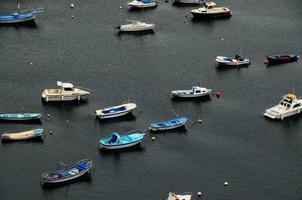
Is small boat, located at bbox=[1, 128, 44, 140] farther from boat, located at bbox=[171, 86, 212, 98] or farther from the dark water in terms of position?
boat, located at bbox=[171, 86, 212, 98]

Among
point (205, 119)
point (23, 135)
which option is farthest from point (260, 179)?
point (23, 135)

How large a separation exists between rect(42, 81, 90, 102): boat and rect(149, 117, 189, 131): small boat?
21464 mm

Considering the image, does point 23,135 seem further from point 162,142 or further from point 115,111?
point 162,142

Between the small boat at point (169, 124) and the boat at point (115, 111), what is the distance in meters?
8.16

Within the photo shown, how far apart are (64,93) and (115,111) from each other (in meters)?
14.7

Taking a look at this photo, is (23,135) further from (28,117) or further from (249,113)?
(249,113)

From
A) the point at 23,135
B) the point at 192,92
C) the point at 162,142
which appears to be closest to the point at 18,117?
the point at 23,135

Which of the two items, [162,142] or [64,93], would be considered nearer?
[162,142]

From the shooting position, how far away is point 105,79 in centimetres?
19600

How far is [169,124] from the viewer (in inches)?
6767

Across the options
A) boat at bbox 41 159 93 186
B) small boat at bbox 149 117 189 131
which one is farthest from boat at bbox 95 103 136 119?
boat at bbox 41 159 93 186

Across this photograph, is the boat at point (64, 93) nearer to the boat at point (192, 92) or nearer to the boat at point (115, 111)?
the boat at point (115, 111)

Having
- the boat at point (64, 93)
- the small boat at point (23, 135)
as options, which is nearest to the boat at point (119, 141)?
the small boat at point (23, 135)

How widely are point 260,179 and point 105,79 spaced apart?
55.4 metres
